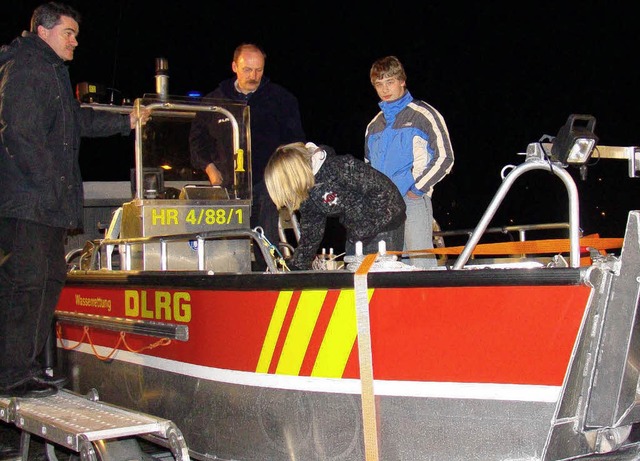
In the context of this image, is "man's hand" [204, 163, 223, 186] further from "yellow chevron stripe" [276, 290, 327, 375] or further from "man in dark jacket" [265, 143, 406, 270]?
"yellow chevron stripe" [276, 290, 327, 375]

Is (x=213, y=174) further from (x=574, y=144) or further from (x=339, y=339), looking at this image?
(x=574, y=144)

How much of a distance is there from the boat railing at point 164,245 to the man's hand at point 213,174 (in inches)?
18.8

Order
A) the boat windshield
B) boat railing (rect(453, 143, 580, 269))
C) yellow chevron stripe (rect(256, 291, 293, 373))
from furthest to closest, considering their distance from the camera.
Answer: the boat windshield
yellow chevron stripe (rect(256, 291, 293, 373))
boat railing (rect(453, 143, 580, 269))

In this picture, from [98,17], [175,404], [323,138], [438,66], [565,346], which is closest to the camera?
[565,346]

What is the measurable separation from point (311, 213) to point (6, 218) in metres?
1.45

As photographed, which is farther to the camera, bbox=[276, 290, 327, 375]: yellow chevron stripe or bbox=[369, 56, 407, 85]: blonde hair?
bbox=[369, 56, 407, 85]: blonde hair

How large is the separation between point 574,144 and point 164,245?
83.3 inches

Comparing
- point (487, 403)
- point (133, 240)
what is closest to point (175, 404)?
point (133, 240)

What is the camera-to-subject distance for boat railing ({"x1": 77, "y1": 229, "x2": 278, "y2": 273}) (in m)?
3.70

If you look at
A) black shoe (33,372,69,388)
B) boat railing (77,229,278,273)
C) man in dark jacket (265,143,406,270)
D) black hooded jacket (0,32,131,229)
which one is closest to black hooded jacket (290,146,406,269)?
man in dark jacket (265,143,406,270)

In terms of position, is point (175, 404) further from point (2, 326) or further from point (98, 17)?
point (98, 17)

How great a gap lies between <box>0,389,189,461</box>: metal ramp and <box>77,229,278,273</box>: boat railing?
2.42ft

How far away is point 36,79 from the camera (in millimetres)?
4008

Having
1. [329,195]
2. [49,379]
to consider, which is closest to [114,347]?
[49,379]
